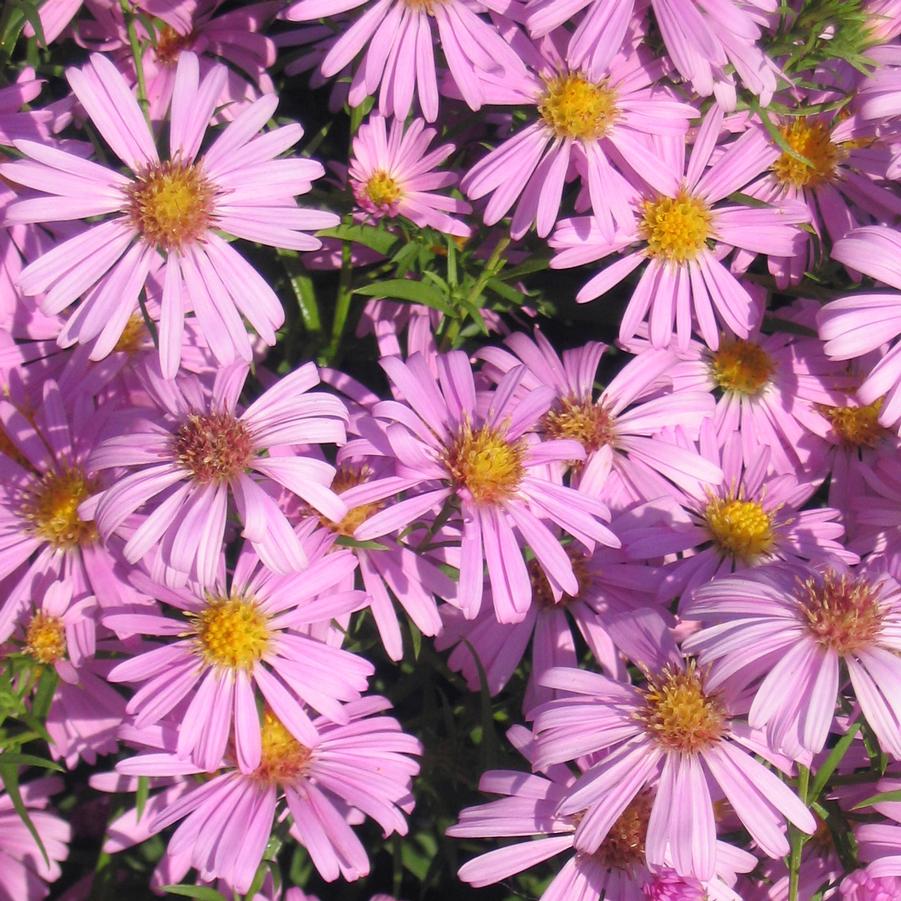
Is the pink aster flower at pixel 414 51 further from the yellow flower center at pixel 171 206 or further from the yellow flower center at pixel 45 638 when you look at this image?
the yellow flower center at pixel 45 638

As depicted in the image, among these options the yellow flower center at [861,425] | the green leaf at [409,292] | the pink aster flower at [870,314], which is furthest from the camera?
the yellow flower center at [861,425]

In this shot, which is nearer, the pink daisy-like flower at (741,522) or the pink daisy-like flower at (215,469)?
the pink daisy-like flower at (215,469)

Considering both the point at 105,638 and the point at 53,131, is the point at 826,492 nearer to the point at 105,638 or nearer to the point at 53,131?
the point at 105,638

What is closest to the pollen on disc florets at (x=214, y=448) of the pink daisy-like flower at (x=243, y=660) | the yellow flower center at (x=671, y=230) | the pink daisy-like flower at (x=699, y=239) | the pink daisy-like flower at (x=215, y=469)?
the pink daisy-like flower at (x=215, y=469)

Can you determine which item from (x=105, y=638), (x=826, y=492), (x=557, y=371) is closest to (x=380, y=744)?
(x=105, y=638)

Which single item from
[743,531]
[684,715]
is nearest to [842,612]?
[684,715]

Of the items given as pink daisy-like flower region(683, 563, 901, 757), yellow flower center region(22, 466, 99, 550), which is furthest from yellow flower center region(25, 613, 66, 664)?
pink daisy-like flower region(683, 563, 901, 757)
